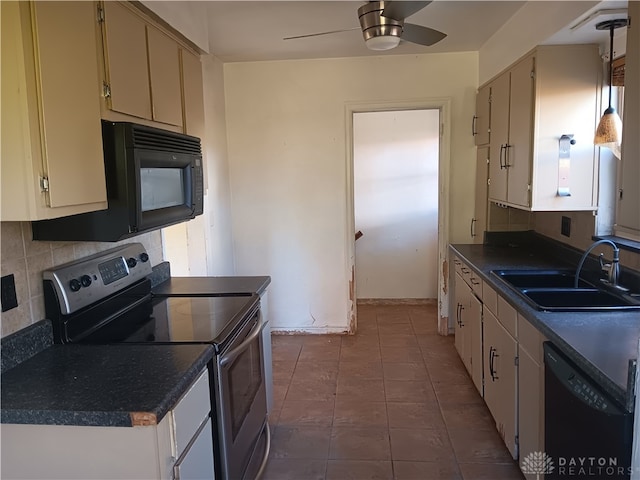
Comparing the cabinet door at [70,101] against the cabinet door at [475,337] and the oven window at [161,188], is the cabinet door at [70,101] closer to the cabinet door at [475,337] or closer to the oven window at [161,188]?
the oven window at [161,188]

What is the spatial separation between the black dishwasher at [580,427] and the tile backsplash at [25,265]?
184cm

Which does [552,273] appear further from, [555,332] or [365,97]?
[365,97]

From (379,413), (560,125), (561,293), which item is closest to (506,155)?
(560,125)

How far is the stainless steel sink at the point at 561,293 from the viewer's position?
6.88 ft

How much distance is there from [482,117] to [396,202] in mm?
1654

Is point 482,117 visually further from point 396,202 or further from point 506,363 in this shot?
point 506,363

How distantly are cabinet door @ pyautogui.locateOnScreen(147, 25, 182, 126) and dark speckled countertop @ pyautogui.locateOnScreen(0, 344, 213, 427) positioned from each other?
0.99m

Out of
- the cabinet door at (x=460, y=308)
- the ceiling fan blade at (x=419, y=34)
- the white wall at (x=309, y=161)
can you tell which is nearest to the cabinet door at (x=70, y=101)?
the ceiling fan blade at (x=419, y=34)

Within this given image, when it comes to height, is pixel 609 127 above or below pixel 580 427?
above

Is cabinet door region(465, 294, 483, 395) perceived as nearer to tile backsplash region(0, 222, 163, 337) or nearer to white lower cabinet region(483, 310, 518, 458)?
white lower cabinet region(483, 310, 518, 458)

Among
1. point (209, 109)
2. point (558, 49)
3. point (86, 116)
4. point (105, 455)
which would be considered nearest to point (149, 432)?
point (105, 455)

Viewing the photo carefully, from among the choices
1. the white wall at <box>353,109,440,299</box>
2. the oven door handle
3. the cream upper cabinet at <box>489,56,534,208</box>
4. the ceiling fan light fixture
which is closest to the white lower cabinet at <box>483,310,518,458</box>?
the cream upper cabinet at <box>489,56,534,208</box>

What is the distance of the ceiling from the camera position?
8.12 feet

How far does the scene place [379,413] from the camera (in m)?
2.96
